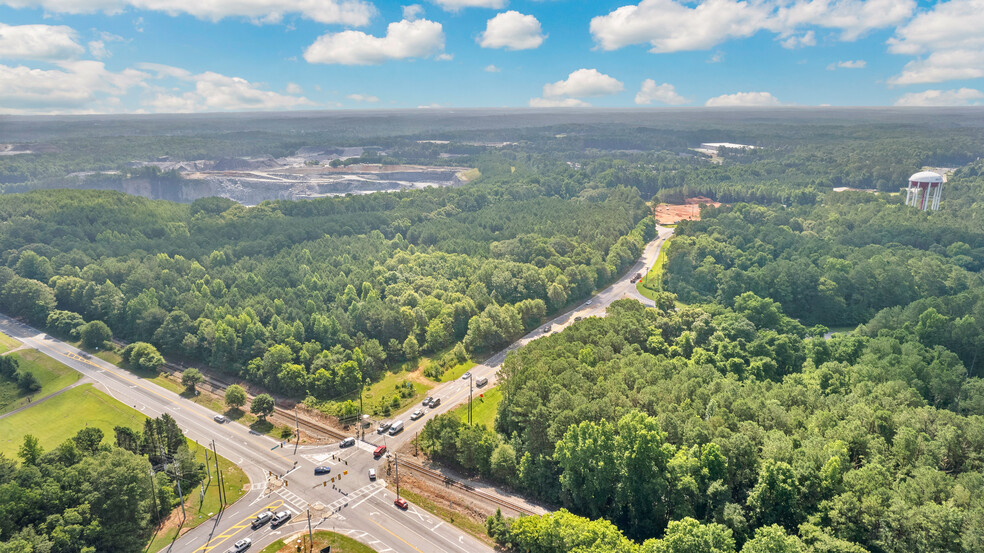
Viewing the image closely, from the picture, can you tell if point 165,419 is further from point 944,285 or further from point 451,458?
point 944,285

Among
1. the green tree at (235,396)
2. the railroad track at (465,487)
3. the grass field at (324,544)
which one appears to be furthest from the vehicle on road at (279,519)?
→ the green tree at (235,396)

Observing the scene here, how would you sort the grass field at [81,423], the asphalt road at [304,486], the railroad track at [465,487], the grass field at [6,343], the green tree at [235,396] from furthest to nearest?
the grass field at [6,343]
the green tree at [235,396]
the grass field at [81,423]
the railroad track at [465,487]
the asphalt road at [304,486]

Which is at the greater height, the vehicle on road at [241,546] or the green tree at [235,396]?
the green tree at [235,396]

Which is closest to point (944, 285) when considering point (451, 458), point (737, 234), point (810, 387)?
point (737, 234)

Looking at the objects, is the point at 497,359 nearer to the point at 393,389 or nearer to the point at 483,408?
the point at 483,408

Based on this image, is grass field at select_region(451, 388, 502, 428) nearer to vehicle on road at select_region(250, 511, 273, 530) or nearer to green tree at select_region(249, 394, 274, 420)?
green tree at select_region(249, 394, 274, 420)

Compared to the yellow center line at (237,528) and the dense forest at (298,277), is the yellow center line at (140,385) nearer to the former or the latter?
the dense forest at (298,277)

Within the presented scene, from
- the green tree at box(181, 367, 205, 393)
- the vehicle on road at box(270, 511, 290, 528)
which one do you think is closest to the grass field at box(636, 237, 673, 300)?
the vehicle on road at box(270, 511, 290, 528)
